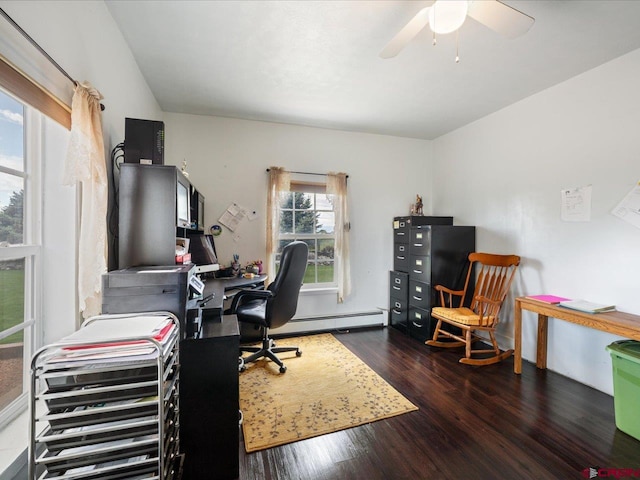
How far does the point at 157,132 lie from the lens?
172cm

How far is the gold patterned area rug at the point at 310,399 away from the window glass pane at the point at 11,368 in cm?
113

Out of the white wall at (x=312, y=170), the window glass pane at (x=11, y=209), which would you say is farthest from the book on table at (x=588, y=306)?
the window glass pane at (x=11, y=209)

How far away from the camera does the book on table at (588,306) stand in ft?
6.67

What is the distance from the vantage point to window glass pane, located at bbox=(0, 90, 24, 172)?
109cm

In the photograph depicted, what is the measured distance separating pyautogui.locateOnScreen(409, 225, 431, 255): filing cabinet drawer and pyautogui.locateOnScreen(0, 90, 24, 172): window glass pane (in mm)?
3202

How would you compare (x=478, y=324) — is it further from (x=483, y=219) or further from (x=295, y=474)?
(x=295, y=474)

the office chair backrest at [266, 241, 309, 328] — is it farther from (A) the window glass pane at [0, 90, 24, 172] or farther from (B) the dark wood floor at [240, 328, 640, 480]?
(A) the window glass pane at [0, 90, 24, 172]

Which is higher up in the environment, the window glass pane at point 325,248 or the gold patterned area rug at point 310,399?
the window glass pane at point 325,248

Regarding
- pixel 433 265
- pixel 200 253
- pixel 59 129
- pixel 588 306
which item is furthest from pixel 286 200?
pixel 588 306

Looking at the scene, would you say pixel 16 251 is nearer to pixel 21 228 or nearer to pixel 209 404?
pixel 21 228

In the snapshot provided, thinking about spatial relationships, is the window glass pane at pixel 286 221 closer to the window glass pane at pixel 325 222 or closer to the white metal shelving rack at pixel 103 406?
the window glass pane at pixel 325 222

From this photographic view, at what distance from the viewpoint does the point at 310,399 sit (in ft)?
6.87

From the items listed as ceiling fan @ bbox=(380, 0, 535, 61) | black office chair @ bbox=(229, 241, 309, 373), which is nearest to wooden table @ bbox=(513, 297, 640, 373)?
ceiling fan @ bbox=(380, 0, 535, 61)

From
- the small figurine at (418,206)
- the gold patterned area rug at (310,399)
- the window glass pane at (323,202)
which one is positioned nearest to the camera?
the gold patterned area rug at (310,399)
